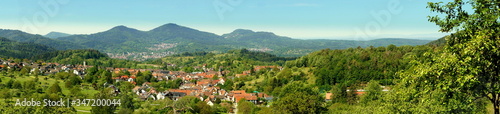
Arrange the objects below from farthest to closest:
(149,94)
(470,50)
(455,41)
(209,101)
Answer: (149,94), (209,101), (455,41), (470,50)

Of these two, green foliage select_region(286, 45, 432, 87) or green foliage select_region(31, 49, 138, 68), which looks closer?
green foliage select_region(286, 45, 432, 87)

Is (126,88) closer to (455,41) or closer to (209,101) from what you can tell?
(209,101)

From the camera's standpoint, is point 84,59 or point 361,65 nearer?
point 361,65

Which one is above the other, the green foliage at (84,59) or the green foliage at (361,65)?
the green foliage at (361,65)

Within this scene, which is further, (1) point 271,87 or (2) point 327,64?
(2) point 327,64

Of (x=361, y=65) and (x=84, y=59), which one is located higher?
(x=361, y=65)

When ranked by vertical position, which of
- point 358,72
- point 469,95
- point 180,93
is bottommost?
point 180,93

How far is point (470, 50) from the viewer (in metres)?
6.39

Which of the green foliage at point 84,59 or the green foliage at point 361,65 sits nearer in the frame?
the green foliage at point 361,65

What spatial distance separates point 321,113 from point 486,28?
2914 centimetres

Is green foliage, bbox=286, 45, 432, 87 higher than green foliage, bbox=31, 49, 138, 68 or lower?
higher

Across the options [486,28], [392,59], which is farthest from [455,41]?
[392,59]

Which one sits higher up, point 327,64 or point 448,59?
point 448,59

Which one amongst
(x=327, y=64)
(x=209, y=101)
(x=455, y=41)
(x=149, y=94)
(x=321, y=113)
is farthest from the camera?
(x=327, y=64)
